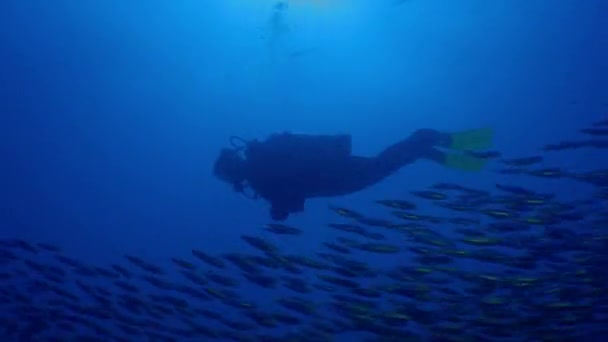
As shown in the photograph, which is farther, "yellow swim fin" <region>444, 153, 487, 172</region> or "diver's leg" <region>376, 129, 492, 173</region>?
"yellow swim fin" <region>444, 153, 487, 172</region>

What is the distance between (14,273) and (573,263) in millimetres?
15344

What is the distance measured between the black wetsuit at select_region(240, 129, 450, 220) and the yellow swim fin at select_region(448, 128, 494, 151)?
789 millimetres

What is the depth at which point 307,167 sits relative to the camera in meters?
8.13

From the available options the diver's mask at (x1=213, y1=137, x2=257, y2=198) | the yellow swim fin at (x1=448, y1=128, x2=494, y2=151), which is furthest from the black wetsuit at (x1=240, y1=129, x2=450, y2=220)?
the yellow swim fin at (x1=448, y1=128, x2=494, y2=151)

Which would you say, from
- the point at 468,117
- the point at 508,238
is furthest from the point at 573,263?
the point at 468,117

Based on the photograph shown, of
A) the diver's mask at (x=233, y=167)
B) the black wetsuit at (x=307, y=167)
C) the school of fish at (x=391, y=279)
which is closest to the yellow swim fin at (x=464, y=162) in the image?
the school of fish at (x=391, y=279)

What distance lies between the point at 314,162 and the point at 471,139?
2.78m

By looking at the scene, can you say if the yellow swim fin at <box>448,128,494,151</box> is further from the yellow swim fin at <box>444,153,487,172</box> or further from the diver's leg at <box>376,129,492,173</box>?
the yellow swim fin at <box>444,153,487,172</box>

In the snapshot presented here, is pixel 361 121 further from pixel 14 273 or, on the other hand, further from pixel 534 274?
pixel 14 273

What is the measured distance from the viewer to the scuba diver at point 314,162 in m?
8.05

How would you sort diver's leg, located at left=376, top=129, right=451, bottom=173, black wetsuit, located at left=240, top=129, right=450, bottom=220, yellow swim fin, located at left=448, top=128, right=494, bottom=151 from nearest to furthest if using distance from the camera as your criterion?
black wetsuit, located at left=240, top=129, right=450, bottom=220 < yellow swim fin, located at left=448, top=128, right=494, bottom=151 < diver's leg, located at left=376, top=129, right=451, bottom=173

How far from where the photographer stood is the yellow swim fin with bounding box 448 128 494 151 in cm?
874

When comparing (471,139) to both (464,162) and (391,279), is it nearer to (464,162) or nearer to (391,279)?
(464,162)

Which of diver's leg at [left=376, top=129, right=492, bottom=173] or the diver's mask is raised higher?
diver's leg at [left=376, top=129, right=492, bottom=173]
